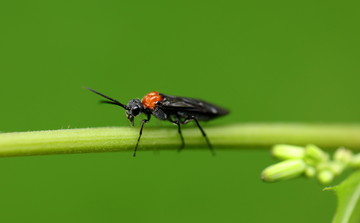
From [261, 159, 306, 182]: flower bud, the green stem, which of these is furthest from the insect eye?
[261, 159, 306, 182]: flower bud

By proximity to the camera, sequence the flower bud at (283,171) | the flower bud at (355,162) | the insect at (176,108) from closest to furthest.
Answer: the flower bud at (283,171) → the flower bud at (355,162) → the insect at (176,108)

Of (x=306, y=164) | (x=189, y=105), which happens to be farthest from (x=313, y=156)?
(x=189, y=105)

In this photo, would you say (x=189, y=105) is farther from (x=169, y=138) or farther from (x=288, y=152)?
(x=288, y=152)

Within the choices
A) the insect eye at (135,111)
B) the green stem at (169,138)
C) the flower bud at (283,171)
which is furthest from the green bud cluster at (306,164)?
the insect eye at (135,111)

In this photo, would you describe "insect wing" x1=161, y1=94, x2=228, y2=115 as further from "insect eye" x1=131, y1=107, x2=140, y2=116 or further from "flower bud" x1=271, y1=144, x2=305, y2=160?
"flower bud" x1=271, y1=144, x2=305, y2=160

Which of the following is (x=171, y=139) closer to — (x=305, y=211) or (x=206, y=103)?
(x=206, y=103)

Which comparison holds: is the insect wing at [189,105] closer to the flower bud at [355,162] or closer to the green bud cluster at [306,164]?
the green bud cluster at [306,164]

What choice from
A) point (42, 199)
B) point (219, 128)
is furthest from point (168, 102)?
point (42, 199)
